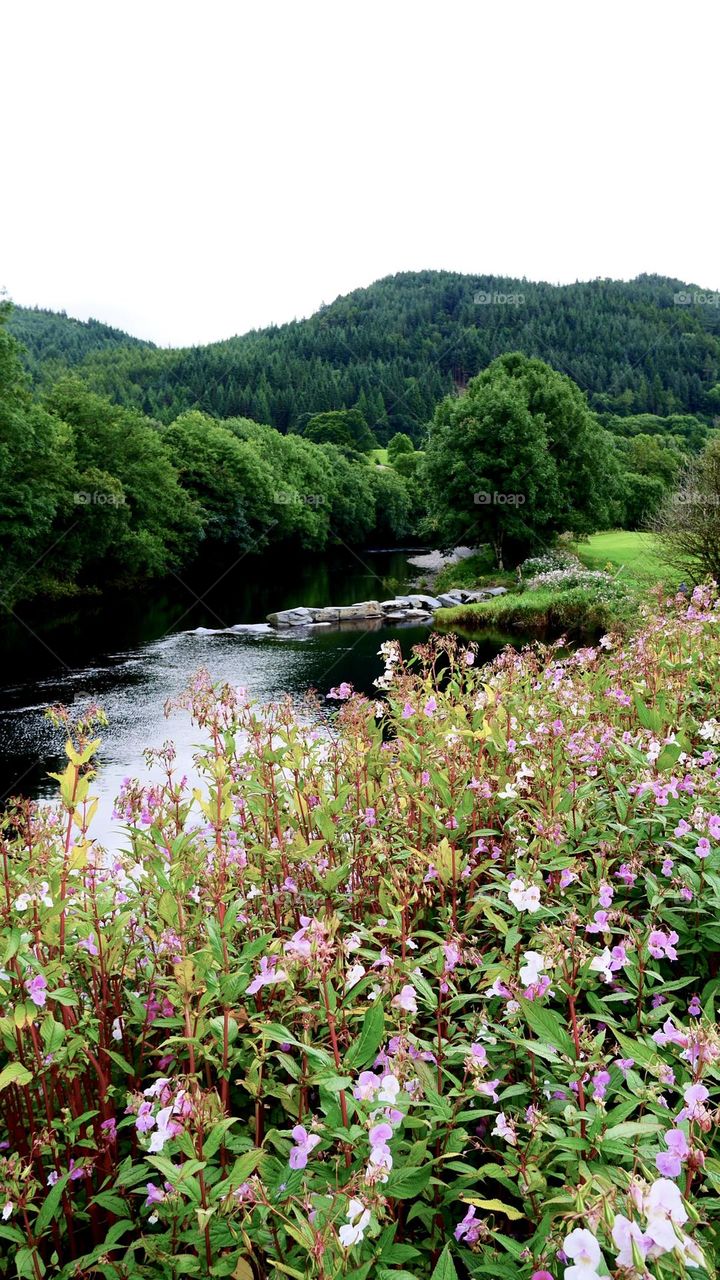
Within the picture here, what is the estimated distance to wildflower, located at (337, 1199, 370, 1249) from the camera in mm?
1368

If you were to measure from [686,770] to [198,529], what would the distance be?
45986 millimetres

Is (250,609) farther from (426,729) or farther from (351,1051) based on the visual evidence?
(351,1051)

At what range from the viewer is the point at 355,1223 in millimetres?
1419

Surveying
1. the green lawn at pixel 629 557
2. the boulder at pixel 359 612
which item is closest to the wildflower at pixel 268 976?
the green lawn at pixel 629 557

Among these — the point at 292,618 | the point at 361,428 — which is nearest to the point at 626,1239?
the point at 292,618

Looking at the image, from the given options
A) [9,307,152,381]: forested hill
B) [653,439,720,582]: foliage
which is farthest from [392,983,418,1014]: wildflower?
[9,307,152,381]: forested hill

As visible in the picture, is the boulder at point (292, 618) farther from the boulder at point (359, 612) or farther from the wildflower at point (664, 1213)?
the wildflower at point (664, 1213)

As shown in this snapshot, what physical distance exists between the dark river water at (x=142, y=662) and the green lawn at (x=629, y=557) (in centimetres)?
680

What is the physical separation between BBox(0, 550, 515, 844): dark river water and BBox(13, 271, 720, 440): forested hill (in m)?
63.6

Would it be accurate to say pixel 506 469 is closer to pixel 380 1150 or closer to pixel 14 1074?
pixel 14 1074

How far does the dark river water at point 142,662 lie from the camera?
13648 millimetres

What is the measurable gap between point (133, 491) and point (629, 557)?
26.1 metres

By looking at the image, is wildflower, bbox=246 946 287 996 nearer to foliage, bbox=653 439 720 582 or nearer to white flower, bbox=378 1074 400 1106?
white flower, bbox=378 1074 400 1106

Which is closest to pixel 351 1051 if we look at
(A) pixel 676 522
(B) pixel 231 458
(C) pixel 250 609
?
(A) pixel 676 522
